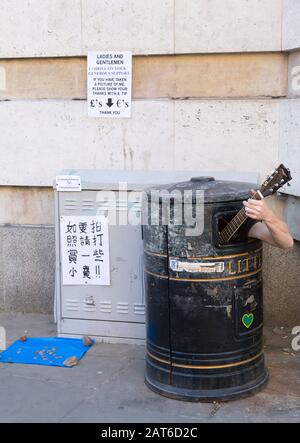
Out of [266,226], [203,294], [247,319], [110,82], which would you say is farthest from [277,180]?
[110,82]

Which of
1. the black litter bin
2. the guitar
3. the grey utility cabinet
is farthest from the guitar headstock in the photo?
the grey utility cabinet

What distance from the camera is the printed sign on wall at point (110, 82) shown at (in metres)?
6.20

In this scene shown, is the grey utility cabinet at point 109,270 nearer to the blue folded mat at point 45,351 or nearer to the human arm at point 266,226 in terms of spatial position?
the blue folded mat at point 45,351

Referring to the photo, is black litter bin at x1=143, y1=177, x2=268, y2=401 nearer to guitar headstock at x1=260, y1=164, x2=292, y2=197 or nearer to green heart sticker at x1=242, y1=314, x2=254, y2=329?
green heart sticker at x1=242, y1=314, x2=254, y2=329

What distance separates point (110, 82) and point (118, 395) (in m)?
2.93

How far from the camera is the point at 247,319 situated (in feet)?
15.1

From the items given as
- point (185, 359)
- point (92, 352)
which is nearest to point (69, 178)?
point (92, 352)

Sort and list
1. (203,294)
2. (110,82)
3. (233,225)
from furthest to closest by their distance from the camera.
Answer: (110,82), (203,294), (233,225)

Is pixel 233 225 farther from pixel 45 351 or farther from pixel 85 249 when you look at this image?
pixel 45 351

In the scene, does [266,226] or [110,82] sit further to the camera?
[110,82]

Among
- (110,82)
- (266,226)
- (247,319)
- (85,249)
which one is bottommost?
(247,319)

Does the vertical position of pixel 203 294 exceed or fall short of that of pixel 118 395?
it exceeds it

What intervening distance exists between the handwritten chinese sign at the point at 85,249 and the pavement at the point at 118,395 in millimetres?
622

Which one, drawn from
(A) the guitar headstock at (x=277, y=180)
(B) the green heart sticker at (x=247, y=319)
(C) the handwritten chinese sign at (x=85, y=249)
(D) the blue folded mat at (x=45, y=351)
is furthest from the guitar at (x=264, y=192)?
(D) the blue folded mat at (x=45, y=351)
